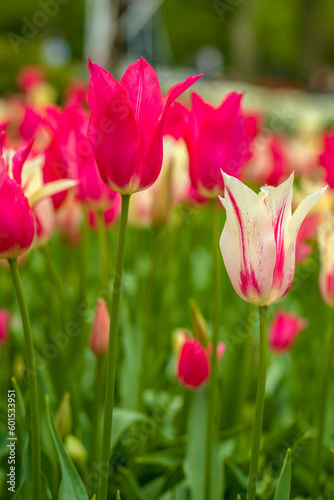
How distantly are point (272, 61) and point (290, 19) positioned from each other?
268 inches

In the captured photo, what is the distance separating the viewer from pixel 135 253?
2898 mm

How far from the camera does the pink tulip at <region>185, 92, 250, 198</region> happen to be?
108 centimetres

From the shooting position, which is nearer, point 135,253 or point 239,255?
point 239,255

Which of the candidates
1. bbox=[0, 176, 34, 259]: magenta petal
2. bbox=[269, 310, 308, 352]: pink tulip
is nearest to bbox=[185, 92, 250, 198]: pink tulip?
bbox=[0, 176, 34, 259]: magenta petal

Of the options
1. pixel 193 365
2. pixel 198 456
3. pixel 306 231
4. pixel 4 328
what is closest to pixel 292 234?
pixel 193 365

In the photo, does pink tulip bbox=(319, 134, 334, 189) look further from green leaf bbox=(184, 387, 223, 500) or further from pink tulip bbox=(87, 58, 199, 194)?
pink tulip bbox=(87, 58, 199, 194)

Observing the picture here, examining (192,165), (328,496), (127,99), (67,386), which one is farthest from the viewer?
(67,386)

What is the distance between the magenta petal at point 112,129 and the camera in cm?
77

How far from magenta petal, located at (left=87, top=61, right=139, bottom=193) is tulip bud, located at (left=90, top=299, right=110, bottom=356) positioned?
48 centimetres

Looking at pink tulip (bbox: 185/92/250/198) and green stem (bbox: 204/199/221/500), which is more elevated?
pink tulip (bbox: 185/92/250/198)

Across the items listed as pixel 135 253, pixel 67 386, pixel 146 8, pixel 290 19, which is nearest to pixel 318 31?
pixel 146 8

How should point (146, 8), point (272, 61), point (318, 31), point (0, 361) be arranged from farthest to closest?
point (272, 61)
point (318, 31)
point (146, 8)
point (0, 361)

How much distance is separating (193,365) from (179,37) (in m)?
38.4

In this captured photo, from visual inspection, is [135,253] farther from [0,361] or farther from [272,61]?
[272,61]
